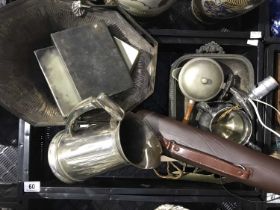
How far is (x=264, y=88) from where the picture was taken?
1244 millimetres

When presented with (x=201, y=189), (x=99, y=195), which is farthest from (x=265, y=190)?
(x=99, y=195)

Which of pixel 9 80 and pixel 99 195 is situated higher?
pixel 9 80

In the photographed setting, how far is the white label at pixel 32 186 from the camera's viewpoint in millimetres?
1211

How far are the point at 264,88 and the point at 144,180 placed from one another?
1.62 feet

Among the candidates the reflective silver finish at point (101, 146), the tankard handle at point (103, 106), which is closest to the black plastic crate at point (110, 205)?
the reflective silver finish at point (101, 146)

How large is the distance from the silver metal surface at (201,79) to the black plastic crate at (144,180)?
0.27 ft

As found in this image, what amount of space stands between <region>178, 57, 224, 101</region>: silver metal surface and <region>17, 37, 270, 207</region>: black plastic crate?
0.27ft

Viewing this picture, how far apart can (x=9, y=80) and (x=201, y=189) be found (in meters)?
0.65

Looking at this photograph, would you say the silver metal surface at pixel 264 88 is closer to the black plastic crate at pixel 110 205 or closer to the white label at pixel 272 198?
the white label at pixel 272 198

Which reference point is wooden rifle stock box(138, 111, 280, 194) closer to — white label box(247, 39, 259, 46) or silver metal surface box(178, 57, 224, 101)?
silver metal surface box(178, 57, 224, 101)

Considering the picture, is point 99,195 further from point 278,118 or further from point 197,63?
point 278,118

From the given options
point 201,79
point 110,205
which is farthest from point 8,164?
point 201,79

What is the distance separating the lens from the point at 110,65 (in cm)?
118

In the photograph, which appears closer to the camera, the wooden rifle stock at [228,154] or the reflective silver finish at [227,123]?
the wooden rifle stock at [228,154]
